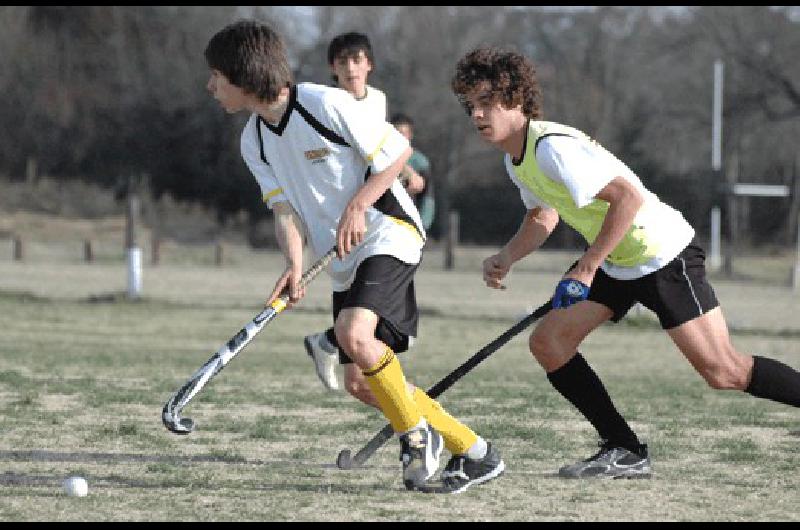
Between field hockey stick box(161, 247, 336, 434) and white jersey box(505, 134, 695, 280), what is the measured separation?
93 cm

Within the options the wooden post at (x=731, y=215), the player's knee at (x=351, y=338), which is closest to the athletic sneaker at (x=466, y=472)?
the player's knee at (x=351, y=338)

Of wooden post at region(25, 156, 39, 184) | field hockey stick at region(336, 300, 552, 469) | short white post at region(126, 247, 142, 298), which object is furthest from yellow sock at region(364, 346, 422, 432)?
wooden post at region(25, 156, 39, 184)

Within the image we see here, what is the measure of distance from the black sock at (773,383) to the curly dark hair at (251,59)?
7.53 feet

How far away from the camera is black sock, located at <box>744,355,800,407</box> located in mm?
6156

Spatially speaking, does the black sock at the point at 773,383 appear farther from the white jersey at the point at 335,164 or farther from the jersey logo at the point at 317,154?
the jersey logo at the point at 317,154

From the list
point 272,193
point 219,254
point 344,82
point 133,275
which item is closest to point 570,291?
point 272,193

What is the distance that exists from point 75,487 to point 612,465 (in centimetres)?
222

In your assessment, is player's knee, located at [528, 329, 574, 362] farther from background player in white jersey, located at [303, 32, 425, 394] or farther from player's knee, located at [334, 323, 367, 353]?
background player in white jersey, located at [303, 32, 425, 394]

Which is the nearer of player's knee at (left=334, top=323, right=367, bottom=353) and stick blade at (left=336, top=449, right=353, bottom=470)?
player's knee at (left=334, top=323, right=367, bottom=353)

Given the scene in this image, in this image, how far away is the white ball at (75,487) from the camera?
5.53 metres

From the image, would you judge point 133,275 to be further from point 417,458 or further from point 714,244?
point 714,244

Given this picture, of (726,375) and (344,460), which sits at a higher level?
(726,375)

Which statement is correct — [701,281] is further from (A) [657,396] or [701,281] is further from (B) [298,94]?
(A) [657,396]

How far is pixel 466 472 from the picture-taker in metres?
5.86
